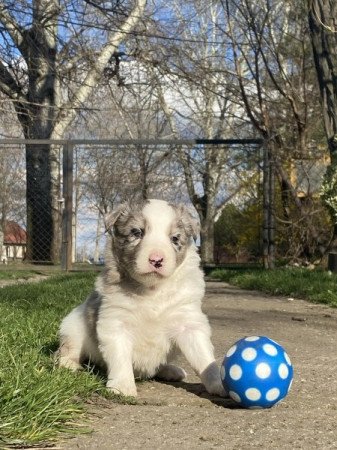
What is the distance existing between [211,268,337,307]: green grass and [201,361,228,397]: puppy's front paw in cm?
443

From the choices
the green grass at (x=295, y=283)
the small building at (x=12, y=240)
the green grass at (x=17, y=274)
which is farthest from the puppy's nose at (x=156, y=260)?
the small building at (x=12, y=240)

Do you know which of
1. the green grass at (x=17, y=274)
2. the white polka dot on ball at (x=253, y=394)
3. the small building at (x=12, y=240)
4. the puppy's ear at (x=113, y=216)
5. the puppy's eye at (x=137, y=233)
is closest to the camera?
the white polka dot on ball at (x=253, y=394)

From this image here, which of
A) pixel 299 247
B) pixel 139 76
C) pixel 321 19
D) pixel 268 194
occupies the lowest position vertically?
pixel 299 247

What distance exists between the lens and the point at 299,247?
13367 mm

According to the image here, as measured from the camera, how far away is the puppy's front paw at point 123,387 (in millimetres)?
3625

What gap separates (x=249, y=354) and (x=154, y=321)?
0.62 m

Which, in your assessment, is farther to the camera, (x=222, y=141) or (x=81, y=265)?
(x=81, y=265)

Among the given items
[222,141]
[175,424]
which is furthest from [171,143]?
[175,424]

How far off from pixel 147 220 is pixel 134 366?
870mm

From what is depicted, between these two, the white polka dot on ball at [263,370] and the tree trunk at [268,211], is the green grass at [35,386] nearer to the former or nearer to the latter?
the white polka dot on ball at [263,370]

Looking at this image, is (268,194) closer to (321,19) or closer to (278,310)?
(321,19)

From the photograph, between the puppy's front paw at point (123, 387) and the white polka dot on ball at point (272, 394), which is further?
the puppy's front paw at point (123, 387)

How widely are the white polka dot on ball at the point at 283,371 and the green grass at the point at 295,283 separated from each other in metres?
4.62

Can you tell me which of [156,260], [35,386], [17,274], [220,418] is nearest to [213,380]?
[220,418]
